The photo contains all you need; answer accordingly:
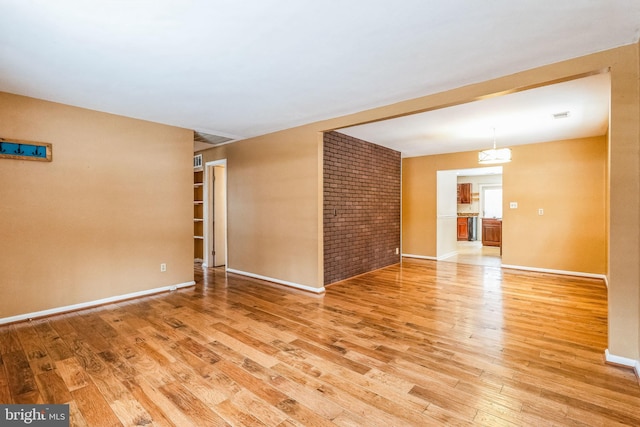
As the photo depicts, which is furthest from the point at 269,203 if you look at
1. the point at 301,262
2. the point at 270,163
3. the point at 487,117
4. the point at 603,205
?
the point at 603,205

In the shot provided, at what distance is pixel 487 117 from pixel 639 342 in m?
2.94

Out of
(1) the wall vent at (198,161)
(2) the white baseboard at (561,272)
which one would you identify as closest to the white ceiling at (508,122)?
(2) the white baseboard at (561,272)

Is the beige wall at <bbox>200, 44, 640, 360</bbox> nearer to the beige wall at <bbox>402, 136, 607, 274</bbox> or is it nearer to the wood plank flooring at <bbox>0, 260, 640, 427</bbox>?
the beige wall at <bbox>402, 136, 607, 274</bbox>

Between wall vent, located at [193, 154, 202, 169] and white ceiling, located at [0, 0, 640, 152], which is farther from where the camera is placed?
wall vent, located at [193, 154, 202, 169]

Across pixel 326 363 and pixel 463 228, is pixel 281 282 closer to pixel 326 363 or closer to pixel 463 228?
pixel 326 363

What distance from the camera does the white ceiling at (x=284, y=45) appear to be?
1895 mm

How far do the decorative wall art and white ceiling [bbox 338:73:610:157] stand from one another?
3.90 m

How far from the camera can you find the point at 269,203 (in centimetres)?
511

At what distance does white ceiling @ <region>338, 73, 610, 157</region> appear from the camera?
10.7 feet

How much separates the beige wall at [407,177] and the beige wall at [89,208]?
1066 mm

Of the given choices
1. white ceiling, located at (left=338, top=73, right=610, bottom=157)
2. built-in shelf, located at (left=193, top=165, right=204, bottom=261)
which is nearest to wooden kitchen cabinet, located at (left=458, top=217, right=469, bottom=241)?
white ceiling, located at (left=338, top=73, right=610, bottom=157)

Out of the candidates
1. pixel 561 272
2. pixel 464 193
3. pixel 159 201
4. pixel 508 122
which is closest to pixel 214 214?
pixel 159 201

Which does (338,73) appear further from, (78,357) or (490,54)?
(78,357)

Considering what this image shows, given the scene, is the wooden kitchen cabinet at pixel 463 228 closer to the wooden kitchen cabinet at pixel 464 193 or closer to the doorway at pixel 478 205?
the doorway at pixel 478 205
